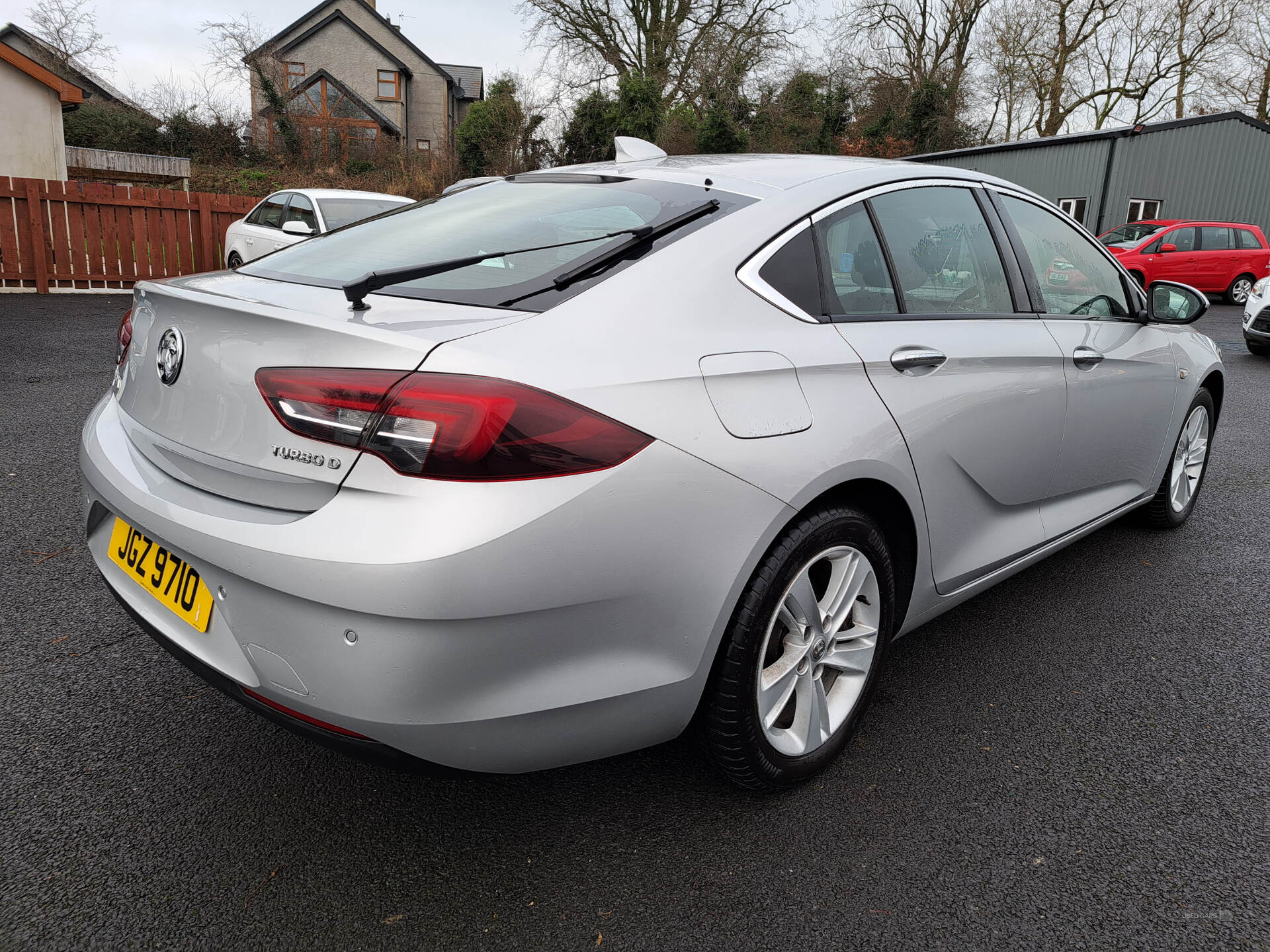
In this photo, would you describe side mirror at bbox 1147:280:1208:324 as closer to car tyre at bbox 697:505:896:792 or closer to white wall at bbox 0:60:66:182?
car tyre at bbox 697:505:896:792

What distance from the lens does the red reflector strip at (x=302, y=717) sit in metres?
1.63

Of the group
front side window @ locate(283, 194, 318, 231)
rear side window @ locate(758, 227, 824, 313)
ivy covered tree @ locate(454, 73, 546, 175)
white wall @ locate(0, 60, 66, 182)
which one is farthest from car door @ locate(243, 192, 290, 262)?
ivy covered tree @ locate(454, 73, 546, 175)

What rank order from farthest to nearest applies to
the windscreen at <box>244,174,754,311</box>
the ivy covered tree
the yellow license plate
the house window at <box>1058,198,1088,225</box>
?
the ivy covered tree < the house window at <box>1058,198,1088,225</box> < the windscreen at <box>244,174,754,311</box> < the yellow license plate

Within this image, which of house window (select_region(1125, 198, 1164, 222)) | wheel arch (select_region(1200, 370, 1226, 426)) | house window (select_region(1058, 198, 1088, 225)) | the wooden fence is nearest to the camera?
wheel arch (select_region(1200, 370, 1226, 426))

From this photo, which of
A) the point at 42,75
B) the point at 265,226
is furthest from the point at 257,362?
the point at 42,75

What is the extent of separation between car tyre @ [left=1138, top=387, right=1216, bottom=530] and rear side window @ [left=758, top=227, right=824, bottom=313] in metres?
2.58

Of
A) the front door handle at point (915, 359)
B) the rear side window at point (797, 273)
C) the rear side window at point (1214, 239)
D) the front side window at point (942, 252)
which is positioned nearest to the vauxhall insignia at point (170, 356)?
the rear side window at point (797, 273)

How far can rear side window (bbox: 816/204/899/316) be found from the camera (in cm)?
224

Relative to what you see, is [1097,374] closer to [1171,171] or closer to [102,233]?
[102,233]

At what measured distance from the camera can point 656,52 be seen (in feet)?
103

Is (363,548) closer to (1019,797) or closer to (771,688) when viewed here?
(771,688)

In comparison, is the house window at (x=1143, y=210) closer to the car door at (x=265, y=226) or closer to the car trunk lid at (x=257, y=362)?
the car door at (x=265, y=226)

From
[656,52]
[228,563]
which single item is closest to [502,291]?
[228,563]

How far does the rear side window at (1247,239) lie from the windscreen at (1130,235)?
1875 mm
